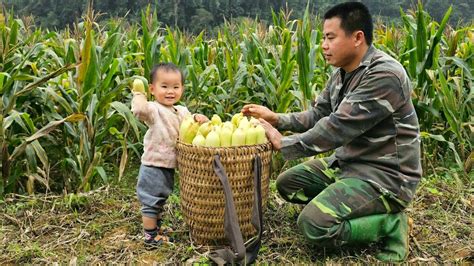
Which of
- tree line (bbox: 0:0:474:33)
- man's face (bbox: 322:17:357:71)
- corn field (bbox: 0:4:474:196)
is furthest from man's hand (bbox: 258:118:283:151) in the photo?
tree line (bbox: 0:0:474:33)

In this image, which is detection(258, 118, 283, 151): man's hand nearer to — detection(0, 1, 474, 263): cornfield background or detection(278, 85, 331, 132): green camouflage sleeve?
detection(278, 85, 331, 132): green camouflage sleeve

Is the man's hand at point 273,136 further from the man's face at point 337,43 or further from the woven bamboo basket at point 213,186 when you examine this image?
the man's face at point 337,43

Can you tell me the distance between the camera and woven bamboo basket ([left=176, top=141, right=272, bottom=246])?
2836mm

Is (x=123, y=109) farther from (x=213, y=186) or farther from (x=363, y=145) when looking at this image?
(x=363, y=145)

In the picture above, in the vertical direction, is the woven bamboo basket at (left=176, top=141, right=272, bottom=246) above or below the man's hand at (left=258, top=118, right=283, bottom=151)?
below

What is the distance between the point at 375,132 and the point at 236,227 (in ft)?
3.02

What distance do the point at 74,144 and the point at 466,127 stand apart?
3145mm

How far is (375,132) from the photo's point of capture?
9.68ft

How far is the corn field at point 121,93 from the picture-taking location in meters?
3.60

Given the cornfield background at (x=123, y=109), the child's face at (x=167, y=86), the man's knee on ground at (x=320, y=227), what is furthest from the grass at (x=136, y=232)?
the child's face at (x=167, y=86)

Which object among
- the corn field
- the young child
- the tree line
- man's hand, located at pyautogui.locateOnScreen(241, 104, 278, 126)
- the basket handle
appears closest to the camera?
the basket handle

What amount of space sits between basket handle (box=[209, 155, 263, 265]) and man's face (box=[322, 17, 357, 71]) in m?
0.71

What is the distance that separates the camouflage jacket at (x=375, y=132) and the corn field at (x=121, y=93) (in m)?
1.16

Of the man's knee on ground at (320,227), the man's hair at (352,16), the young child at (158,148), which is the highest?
the man's hair at (352,16)
